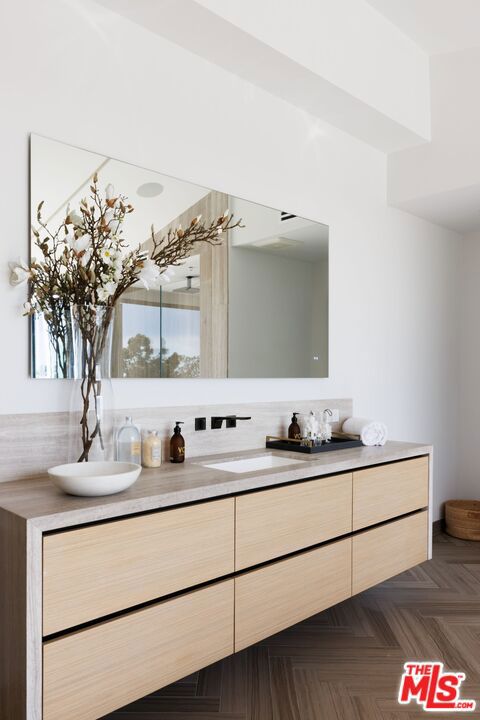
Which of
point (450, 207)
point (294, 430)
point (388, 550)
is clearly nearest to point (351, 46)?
point (450, 207)

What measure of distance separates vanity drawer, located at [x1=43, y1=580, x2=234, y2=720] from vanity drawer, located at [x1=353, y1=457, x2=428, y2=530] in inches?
33.7

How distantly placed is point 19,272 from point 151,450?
0.82 m

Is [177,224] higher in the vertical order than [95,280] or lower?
higher

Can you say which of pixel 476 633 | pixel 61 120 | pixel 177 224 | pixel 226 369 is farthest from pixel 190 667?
pixel 61 120

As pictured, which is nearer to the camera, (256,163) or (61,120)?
(61,120)

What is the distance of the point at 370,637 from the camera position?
255cm

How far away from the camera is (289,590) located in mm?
2207

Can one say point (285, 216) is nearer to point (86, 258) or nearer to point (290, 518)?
point (86, 258)

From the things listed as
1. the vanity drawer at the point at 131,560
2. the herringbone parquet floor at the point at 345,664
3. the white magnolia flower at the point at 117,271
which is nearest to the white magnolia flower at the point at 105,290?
the white magnolia flower at the point at 117,271

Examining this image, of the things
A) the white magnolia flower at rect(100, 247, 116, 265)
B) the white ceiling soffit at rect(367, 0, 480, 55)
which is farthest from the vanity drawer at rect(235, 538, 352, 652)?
the white ceiling soffit at rect(367, 0, 480, 55)

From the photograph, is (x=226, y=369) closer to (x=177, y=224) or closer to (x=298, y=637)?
(x=177, y=224)

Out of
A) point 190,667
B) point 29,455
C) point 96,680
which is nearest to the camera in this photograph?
point 96,680

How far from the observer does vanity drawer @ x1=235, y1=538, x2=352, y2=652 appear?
203cm

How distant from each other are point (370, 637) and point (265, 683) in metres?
0.63
